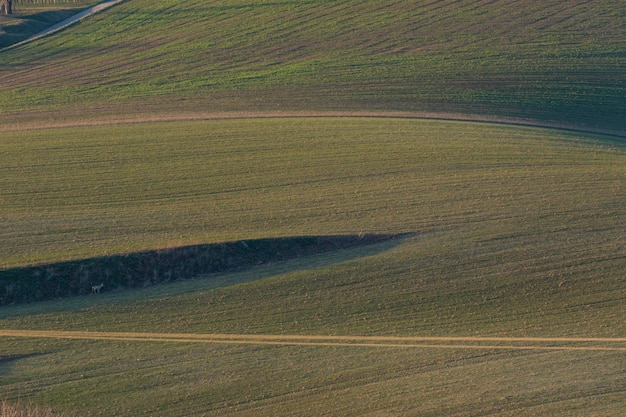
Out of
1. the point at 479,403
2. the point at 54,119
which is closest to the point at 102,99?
the point at 54,119

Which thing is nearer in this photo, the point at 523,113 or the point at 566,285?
the point at 566,285

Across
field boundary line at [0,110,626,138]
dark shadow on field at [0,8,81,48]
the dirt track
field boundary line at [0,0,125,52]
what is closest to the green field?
the dirt track

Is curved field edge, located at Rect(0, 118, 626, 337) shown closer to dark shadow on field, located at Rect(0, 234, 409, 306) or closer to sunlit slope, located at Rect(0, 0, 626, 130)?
dark shadow on field, located at Rect(0, 234, 409, 306)

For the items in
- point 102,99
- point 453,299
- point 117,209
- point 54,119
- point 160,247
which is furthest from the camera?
A: point 102,99

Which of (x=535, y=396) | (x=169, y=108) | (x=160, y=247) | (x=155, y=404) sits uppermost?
(x=169, y=108)

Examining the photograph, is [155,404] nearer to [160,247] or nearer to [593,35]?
[160,247]

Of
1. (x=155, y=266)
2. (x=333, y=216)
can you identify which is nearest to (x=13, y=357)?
(x=155, y=266)

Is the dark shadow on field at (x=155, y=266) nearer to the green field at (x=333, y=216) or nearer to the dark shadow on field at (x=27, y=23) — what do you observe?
the green field at (x=333, y=216)
